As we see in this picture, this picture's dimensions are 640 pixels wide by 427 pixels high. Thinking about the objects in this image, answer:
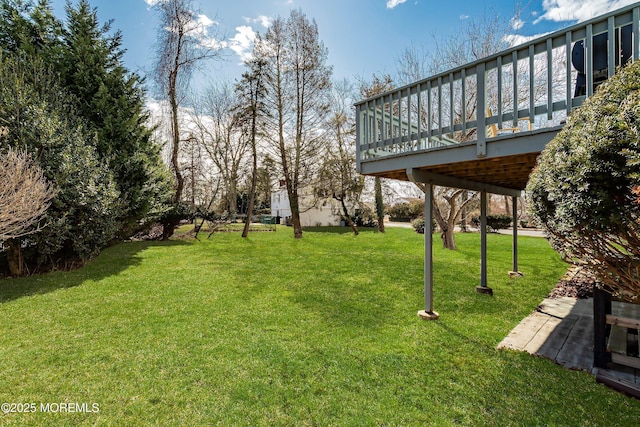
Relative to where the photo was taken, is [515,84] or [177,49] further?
[177,49]

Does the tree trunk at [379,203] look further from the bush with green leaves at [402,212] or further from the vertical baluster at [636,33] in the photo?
the vertical baluster at [636,33]

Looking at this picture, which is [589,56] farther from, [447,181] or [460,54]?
[460,54]

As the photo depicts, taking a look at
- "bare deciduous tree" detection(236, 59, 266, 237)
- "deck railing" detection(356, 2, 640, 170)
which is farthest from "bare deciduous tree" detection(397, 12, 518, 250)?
"bare deciduous tree" detection(236, 59, 266, 237)

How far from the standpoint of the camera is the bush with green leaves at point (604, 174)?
1782mm

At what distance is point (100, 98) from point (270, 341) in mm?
8551

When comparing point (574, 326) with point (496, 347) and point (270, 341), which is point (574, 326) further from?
point (270, 341)

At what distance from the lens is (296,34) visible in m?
14.1

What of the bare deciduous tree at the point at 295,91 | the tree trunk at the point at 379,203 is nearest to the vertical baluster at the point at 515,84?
the bare deciduous tree at the point at 295,91

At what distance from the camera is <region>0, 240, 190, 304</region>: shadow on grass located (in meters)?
5.39

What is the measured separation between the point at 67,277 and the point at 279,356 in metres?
5.77

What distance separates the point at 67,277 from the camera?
6.34 m

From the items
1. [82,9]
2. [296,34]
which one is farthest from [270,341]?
[296,34]

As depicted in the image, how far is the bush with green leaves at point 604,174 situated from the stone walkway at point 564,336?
108 cm

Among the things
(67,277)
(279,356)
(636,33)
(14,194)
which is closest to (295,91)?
(67,277)
